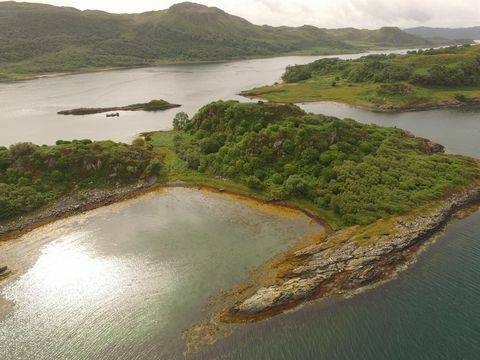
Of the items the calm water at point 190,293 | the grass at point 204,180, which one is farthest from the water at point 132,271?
the grass at point 204,180

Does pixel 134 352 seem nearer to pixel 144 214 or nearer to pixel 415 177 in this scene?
pixel 144 214

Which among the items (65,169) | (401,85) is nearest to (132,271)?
(65,169)

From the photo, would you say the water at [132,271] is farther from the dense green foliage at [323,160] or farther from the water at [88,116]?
the water at [88,116]

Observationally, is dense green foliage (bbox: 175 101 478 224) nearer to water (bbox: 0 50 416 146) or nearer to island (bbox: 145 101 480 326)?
island (bbox: 145 101 480 326)

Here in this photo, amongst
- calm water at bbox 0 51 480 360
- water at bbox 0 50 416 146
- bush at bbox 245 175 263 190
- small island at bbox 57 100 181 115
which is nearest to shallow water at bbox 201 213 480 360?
calm water at bbox 0 51 480 360

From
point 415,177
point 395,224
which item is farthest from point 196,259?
point 415,177

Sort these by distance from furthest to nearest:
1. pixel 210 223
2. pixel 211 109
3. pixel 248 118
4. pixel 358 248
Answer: pixel 211 109, pixel 248 118, pixel 210 223, pixel 358 248
